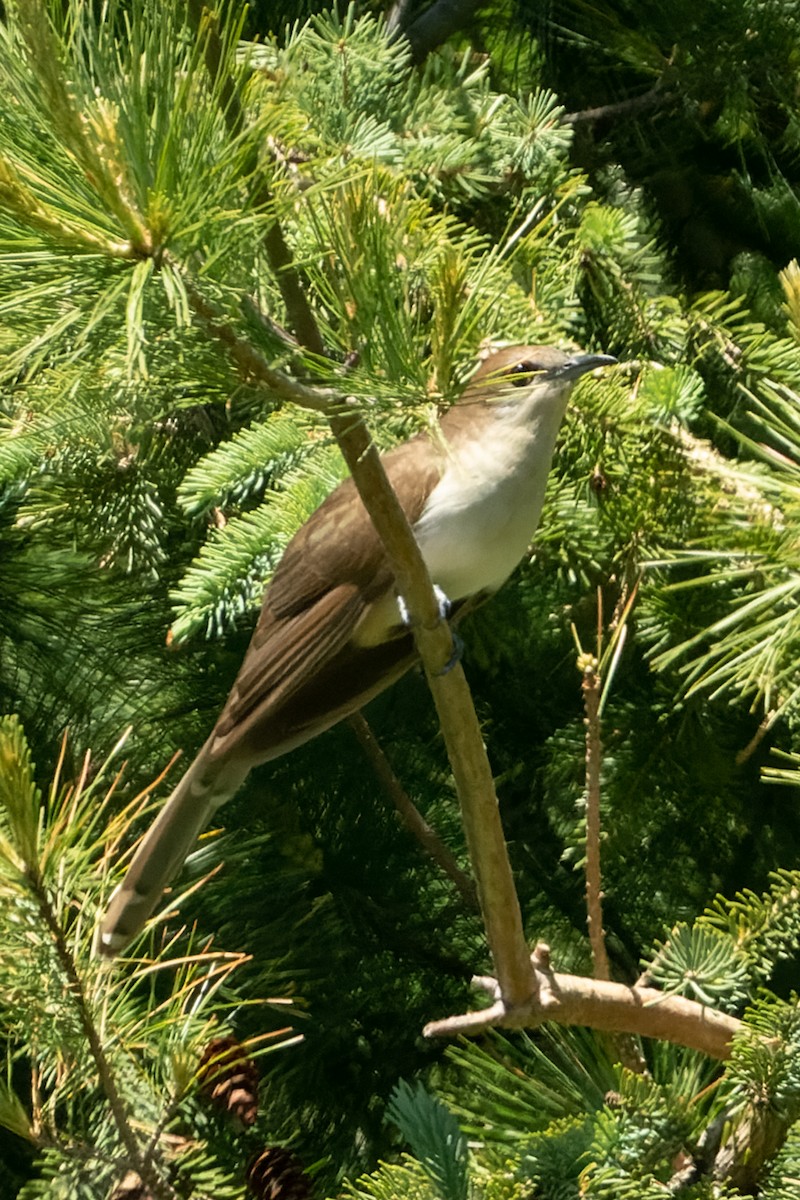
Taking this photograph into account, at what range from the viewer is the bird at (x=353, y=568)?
1.35 meters

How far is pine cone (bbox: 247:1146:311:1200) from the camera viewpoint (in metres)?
1.20

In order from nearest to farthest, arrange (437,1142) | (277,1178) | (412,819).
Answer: (437,1142) < (277,1178) < (412,819)

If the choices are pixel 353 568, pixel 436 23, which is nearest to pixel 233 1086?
pixel 353 568

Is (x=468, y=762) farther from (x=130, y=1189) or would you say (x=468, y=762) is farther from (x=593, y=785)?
(x=130, y=1189)

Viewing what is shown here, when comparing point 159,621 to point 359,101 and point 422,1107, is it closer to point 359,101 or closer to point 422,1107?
point 359,101

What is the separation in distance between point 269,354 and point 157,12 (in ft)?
0.61

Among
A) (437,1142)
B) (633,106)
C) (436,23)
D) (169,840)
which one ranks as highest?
(436,23)

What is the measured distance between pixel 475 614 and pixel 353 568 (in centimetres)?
33

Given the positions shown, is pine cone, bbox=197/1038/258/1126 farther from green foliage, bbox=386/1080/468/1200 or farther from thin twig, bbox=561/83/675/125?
thin twig, bbox=561/83/675/125

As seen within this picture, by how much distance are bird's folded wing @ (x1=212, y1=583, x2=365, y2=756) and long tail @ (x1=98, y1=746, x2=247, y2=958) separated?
0.13ft

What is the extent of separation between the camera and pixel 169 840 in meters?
1.36

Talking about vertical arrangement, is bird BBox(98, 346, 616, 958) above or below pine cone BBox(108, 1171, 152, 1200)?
above

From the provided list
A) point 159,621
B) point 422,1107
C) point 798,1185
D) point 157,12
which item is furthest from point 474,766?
point 159,621

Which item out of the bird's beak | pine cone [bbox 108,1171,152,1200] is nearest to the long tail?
pine cone [bbox 108,1171,152,1200]
